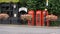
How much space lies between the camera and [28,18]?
22.8 metres

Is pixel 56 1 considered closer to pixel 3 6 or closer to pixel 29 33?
pixel 3 6

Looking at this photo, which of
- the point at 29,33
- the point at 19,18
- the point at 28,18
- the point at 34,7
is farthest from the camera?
the point at 19,18

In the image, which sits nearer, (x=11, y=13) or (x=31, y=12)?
(x=31, y=12)

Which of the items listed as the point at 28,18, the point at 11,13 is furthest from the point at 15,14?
the point at 28,18

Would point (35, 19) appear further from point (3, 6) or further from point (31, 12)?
point (3, 6)

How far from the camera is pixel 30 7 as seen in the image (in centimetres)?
2505

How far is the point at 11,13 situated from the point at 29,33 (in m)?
13.2

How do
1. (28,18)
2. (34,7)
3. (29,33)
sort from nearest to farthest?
1. (29,33)
2. (28,18)
3. (34,7)

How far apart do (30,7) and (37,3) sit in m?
0.83

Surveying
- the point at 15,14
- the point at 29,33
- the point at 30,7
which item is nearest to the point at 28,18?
the point at 30,7

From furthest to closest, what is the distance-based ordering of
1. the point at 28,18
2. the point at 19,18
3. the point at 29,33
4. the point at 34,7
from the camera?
the point at 19,18 → the point at 34,7 → the point at 28,18 → the point at 29,33

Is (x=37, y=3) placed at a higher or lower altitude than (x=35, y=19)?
higher

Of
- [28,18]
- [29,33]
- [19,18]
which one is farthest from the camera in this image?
[19,18]

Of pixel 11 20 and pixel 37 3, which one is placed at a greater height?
pixel 37 3
